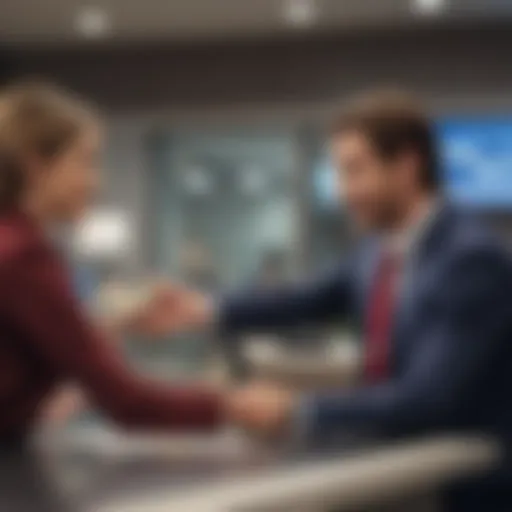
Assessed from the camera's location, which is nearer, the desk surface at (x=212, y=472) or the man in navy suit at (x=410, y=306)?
the desk surface at (x=212, y=472)

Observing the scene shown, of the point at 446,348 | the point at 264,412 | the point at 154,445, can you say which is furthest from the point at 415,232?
the point at 154,445

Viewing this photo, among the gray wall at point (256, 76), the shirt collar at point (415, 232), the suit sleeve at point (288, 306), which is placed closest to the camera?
the shirt collar at point (415, 232)

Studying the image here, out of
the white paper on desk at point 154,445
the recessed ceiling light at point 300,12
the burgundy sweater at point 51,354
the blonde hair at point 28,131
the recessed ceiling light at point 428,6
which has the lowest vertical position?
the white paper on desk at point 154,445

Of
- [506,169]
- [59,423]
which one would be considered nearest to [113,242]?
[506,169]

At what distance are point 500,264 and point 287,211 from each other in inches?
195

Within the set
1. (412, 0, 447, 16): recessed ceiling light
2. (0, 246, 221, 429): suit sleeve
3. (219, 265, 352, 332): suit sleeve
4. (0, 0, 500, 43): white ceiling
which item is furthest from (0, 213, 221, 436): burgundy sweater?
(412, 0, 447, 16): recessed ceiling light

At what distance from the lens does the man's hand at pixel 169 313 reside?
2.41 metres

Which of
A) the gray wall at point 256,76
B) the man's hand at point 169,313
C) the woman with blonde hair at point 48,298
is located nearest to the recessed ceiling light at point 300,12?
the gray wall at point 256,76

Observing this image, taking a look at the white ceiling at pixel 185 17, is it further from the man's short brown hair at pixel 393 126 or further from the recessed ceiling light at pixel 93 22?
the man's short brown hair at pixel 393 126

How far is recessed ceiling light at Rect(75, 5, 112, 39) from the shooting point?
6043mm

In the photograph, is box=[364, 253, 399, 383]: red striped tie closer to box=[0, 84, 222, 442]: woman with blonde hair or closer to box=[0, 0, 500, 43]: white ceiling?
box=[0, 84, 222, 442]: woman with blonde hair

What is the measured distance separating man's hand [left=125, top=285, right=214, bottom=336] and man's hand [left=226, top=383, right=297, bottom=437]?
68 centimetres

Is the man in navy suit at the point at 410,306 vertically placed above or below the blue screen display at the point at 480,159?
below

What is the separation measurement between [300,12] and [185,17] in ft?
2.09
